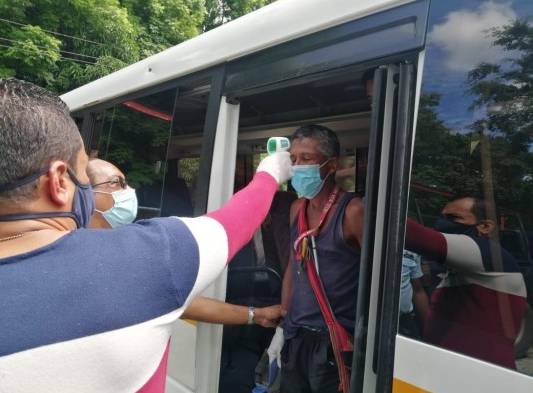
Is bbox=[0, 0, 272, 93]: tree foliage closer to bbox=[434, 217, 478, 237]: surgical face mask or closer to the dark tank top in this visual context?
the dark tank top

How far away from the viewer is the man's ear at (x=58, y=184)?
3.80 ft

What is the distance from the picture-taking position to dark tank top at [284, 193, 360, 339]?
2.14 meters

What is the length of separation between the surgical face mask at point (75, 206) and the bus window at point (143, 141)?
1.63 m

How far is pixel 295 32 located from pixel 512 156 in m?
1.07

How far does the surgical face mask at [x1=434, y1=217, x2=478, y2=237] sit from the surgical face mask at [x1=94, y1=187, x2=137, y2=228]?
201cm

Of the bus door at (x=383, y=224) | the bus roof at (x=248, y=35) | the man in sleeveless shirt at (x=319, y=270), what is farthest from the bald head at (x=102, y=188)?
the bus door at (x=383, y=224)

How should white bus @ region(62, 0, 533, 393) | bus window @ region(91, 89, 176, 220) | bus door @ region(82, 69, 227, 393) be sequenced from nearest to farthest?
white bus @ region(62, 0, 533, 393) < bus door @ region(82, 69, 227, 393) < bus window @ region(91, 89, 176, 220)

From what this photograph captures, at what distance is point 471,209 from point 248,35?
138 cm

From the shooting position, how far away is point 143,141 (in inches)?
134

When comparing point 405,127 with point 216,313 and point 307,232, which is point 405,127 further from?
point 216,313

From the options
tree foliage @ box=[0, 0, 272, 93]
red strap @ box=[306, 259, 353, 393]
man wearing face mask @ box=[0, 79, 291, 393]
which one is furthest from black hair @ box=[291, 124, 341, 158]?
tree foliage @ box=[0, 0, 272, 93]

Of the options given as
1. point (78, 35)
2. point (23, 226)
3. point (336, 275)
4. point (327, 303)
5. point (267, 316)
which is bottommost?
point (267, 316)

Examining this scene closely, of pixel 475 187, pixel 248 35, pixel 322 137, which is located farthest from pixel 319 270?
pixel 248 35

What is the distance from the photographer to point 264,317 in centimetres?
252
